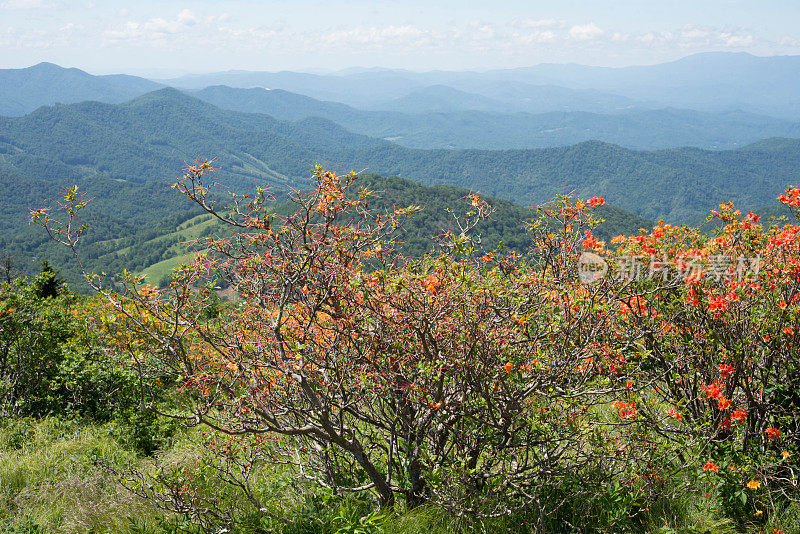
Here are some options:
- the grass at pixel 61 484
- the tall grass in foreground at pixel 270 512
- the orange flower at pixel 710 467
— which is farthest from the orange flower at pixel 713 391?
the grass at pixel 61 484

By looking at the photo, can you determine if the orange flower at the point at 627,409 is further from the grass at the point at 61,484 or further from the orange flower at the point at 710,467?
the grass at the point at 61,484

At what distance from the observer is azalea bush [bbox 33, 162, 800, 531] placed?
122 inches

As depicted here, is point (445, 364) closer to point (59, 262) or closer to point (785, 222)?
point (785, 222)

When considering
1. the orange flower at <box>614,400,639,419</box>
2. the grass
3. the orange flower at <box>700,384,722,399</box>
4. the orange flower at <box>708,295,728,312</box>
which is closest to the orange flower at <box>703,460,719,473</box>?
the orange flower at <box>700,384,722,399</box>

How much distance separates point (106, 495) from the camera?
466 cm

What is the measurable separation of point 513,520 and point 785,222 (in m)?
3.11

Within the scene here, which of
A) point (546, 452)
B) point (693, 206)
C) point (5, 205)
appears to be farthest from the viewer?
point (693, 206)

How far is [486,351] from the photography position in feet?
9.89

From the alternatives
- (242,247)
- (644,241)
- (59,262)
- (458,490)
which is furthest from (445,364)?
(59,262)

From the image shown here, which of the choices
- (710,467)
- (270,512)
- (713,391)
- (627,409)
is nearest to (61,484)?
(270,512)

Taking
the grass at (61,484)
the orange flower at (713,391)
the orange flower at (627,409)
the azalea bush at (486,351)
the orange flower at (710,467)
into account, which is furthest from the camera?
the grass at (61,484)

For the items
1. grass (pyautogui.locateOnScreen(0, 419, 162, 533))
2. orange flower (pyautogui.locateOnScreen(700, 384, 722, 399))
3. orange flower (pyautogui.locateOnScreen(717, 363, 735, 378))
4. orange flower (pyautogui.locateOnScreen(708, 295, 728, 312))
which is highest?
orange flower (pyautogui.locateOnScreen(708, 295, 728, 312))

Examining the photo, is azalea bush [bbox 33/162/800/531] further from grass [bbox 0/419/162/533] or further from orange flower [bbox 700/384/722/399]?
grass [bbox 0/419/162/533]

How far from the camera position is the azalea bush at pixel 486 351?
3.11 meters
